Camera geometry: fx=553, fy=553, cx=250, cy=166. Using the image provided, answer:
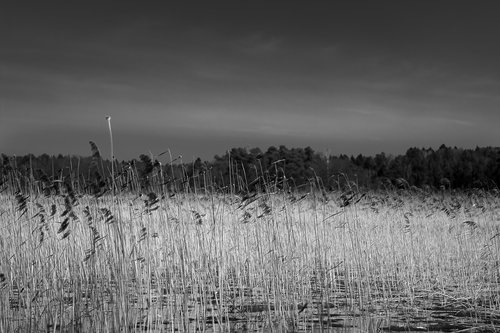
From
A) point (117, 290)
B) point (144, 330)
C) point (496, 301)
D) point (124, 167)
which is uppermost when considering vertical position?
point (124, 167)

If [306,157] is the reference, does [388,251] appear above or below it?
below

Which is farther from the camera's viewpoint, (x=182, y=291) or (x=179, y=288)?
(x=182, y=291)

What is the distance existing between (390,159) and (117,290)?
159 ft

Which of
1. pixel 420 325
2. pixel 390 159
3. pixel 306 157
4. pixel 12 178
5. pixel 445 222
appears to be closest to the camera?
pixel 420 325

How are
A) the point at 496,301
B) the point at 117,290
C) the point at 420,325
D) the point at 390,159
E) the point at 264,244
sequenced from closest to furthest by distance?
the point at 117,290
the point at 420,325
the point at 496,301
the point at 264,244
the point at 390,159

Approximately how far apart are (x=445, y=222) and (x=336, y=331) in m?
9.74

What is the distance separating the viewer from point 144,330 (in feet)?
14.4

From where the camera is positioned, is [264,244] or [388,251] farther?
[388,251]

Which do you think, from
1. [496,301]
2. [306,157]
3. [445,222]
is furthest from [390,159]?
[496,301]

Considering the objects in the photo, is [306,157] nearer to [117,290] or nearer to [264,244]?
[264,244]

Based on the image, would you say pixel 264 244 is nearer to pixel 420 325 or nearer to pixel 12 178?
pixel 420 325

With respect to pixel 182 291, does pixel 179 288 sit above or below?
above

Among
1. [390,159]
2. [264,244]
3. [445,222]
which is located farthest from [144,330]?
[390,159]

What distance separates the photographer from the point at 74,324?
175 inches
